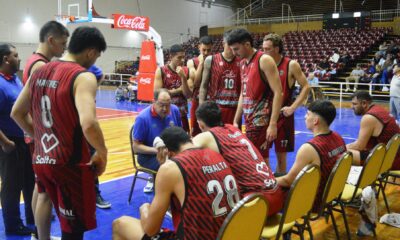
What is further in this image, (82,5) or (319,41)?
(82,5)

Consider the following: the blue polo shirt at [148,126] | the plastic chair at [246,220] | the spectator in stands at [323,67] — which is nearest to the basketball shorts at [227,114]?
the blue polo shirt at [148,126]

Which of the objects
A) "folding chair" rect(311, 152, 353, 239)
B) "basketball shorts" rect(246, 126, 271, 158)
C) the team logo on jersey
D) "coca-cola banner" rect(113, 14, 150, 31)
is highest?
"coca-cola banner" rect(113, 14, 150, 31)

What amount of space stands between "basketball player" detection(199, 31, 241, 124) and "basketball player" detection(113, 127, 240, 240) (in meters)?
2.29

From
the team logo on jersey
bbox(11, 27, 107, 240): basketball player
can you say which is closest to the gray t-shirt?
bbox(11, 27, 107, 240): basketball player

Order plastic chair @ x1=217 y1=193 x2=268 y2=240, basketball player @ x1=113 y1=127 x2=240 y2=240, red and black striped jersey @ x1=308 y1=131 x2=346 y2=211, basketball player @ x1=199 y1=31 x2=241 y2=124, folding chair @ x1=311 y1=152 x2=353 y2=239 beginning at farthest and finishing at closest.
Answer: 1. basketball player @ x1=199 y1=31 x2=241 y2=124
2. red and black striped jersey @ x1=308 y1=131 x2=346 y2=211
3. folding chair @ x1=311 y1=152 x2=353 y2=239
4. basketball player @ x1=113 y1=127 x2=240 y2=240
5. plastic chair @ x1=217 y1=193 x2=268 y2=240

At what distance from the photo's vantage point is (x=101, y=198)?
4.40 metres

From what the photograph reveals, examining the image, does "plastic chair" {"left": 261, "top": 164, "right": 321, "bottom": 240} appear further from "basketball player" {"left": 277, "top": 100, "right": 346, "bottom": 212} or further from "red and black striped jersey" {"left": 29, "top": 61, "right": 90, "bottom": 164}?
"red and black striped jersey" {"left": 29, "top": 61, "right": 90, "bottom": 164}

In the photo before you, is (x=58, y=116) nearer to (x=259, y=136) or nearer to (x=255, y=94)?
(x=255, y=94)

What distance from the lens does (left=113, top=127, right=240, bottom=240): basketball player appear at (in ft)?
6.76

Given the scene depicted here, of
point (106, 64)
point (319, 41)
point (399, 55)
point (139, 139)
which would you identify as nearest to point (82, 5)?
point (106, 64)

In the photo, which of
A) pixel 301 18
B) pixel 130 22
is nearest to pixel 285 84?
pixel 130 22

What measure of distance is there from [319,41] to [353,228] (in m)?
19.5

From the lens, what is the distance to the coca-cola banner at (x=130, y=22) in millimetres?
13469

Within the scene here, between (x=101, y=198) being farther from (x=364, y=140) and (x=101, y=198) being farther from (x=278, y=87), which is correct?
(x=364, y=140)
